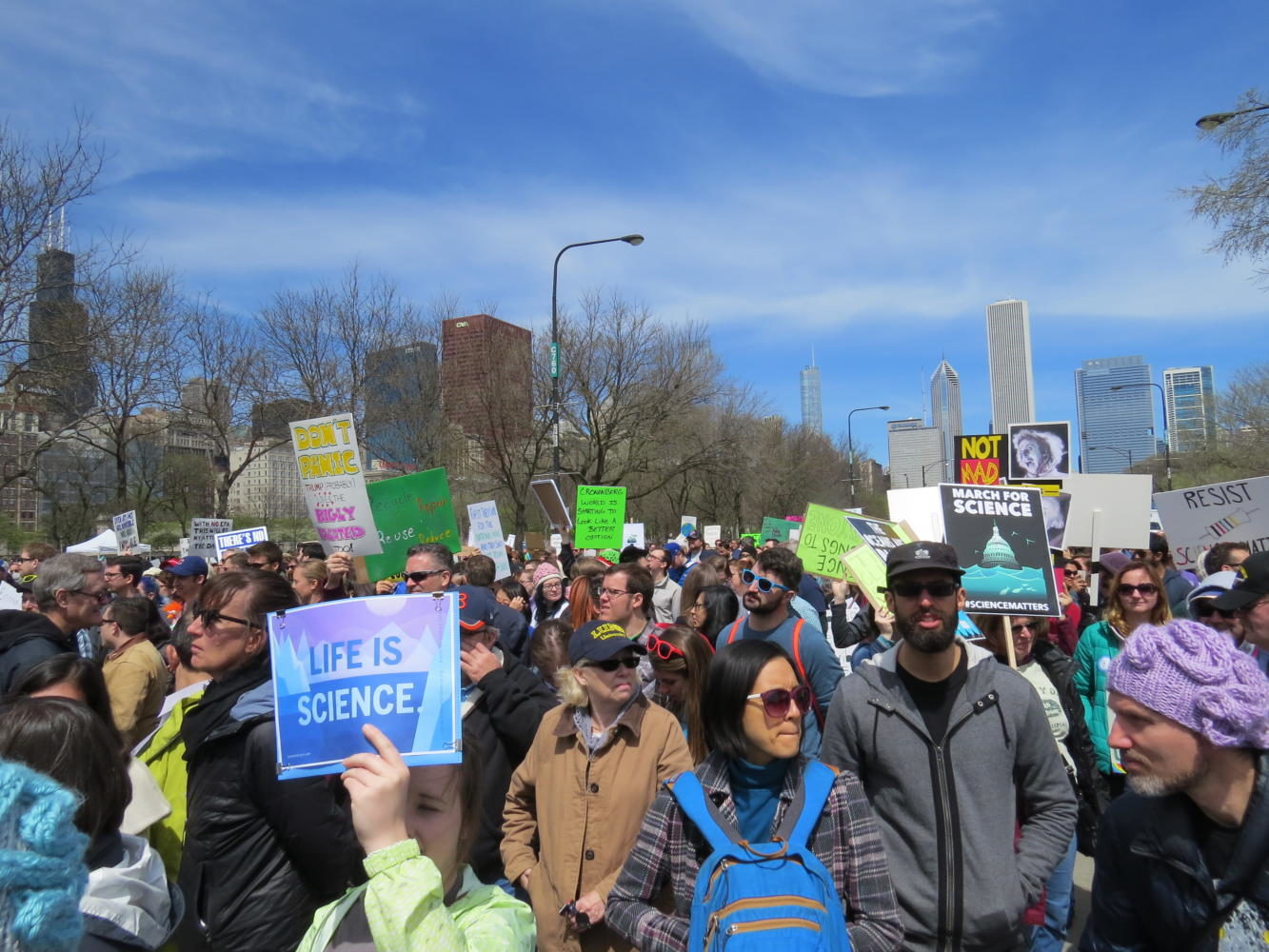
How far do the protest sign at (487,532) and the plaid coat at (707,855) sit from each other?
32.1ft

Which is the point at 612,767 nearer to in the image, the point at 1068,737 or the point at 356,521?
the point at 1068,737

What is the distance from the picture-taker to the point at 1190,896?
1936 millimetres

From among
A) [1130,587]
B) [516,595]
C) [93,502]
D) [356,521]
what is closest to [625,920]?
[1130,587]

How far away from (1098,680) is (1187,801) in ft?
11.9

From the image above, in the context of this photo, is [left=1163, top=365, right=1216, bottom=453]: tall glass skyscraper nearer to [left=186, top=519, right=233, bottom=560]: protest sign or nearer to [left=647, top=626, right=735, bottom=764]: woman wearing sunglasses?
[left=186, top=519, right=233, bottom=560]: protest sign

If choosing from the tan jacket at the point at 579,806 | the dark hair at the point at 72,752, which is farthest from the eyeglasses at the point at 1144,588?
the dark hair at the point at 72,752

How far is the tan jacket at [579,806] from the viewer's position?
325 centimetres

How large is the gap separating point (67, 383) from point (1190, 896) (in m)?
17.4

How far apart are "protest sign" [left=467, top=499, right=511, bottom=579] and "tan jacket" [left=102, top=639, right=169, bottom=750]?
300 inches

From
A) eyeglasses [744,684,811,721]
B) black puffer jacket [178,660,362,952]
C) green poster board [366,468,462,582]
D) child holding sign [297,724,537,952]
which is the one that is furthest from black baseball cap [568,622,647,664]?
green poster board [366,468,462,582]

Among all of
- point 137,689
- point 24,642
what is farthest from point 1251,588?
point 24,642

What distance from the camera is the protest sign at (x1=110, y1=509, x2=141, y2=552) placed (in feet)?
51.1

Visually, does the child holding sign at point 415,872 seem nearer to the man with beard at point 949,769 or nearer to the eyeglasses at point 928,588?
the man with beard at point 949,769

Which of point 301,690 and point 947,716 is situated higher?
point 301,690
